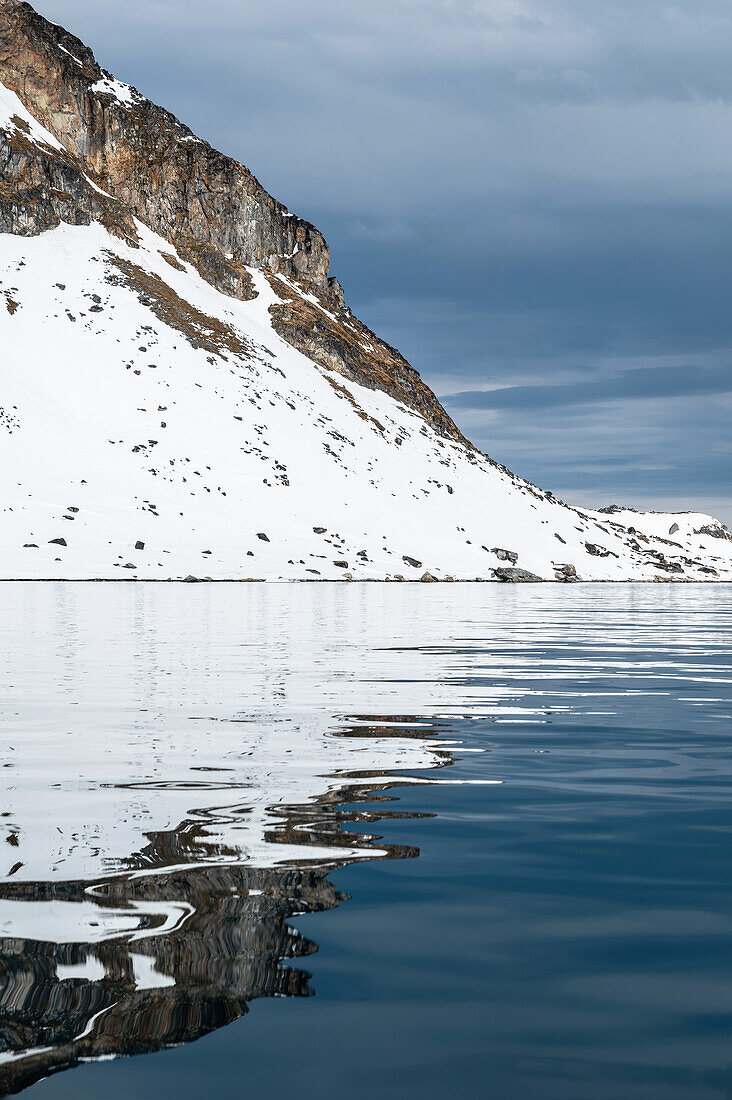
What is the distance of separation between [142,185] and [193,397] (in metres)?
44.8

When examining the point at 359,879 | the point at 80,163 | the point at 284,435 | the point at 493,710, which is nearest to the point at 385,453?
the point at 284,435

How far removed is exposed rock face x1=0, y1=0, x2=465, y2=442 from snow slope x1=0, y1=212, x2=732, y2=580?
3.73m

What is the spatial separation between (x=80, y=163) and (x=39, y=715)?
136 m

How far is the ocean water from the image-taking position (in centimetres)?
395

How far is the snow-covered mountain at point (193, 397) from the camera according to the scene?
285 ft

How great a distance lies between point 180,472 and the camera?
97.6m

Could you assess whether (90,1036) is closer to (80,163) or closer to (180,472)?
(180,472)

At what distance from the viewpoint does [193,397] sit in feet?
357

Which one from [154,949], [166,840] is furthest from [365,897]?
[166,840]

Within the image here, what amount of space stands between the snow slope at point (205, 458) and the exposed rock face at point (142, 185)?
3.73 meters

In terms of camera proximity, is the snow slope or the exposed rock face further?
the exposed rock face

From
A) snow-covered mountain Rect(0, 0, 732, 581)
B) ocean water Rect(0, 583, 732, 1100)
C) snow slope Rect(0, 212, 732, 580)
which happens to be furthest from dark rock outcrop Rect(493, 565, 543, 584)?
ocean water Rect(0, 583, 732, 1100)

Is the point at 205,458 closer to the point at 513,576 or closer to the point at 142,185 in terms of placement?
the point at 513,576

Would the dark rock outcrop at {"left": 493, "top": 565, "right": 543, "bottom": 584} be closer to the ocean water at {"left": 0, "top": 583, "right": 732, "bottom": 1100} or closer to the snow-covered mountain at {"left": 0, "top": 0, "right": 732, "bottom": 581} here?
the snow-covered mountain at {"left": 0, "top": 0, "right": 732, "bottom": 581}
